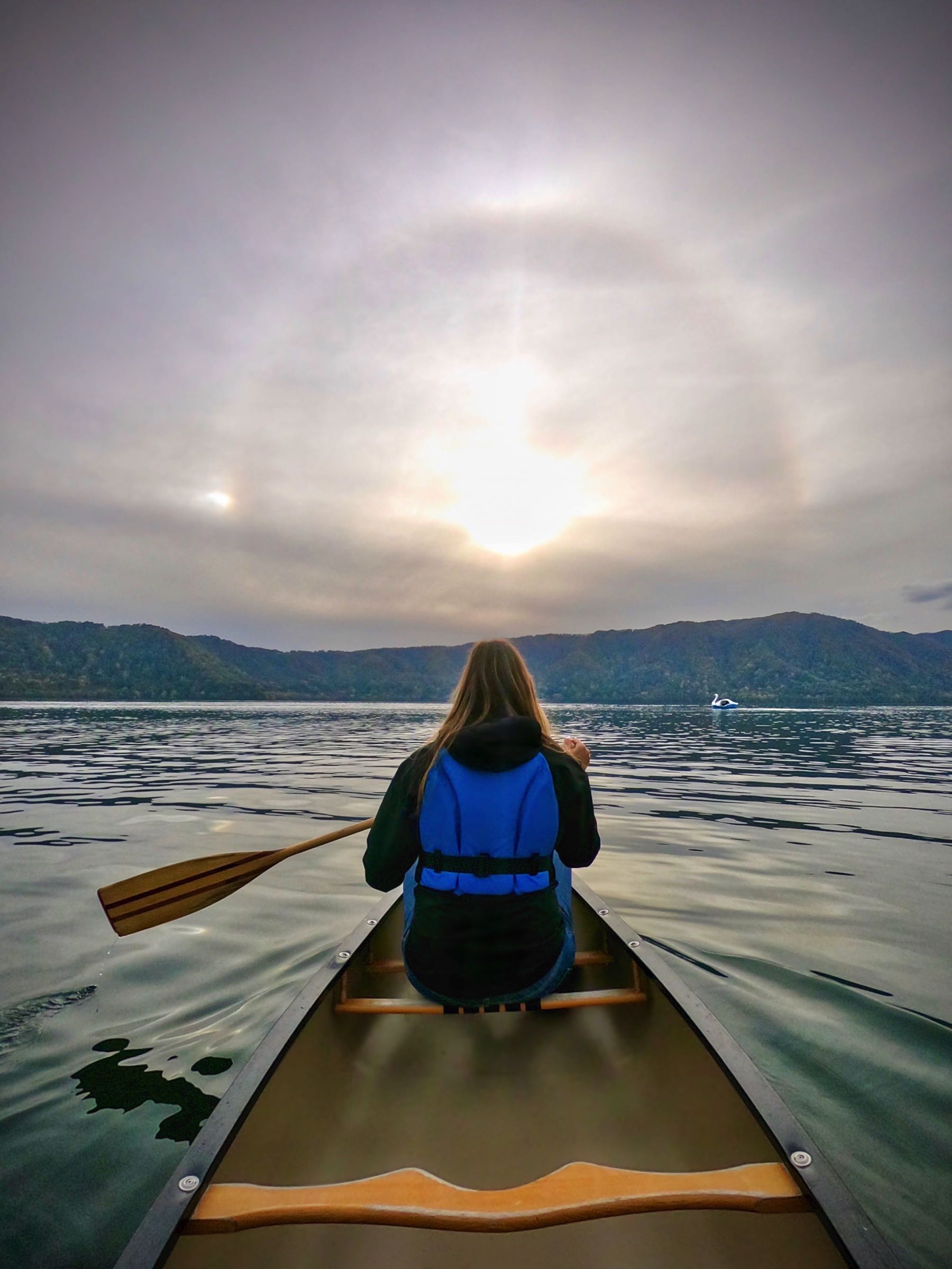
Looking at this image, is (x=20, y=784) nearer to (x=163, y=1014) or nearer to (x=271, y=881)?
(x=271, y=881)

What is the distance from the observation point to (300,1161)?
2.73 meters

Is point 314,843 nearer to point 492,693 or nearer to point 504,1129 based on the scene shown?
point 492,693

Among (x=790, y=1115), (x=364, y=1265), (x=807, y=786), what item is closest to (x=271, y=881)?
(x=364, y=1265)

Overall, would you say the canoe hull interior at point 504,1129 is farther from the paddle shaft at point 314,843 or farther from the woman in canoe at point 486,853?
the paddle shaft at point 314,843

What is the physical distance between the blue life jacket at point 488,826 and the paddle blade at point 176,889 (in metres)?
2.48

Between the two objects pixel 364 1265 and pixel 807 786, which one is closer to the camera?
pixel 364 1265

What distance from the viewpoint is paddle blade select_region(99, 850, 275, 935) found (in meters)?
4.69

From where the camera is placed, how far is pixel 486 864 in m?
3.22

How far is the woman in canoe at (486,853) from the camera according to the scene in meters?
3.19

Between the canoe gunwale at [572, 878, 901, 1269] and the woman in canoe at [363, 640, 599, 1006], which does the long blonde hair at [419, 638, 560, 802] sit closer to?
the woman in canoe at [363, 640, 599, 1006]

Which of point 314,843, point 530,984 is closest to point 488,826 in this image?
point 530,984

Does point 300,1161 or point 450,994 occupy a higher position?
point 450,994

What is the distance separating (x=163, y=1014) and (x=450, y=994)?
9.45ft

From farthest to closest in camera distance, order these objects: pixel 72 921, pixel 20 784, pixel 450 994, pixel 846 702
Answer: pixel 846 702
pixel 20 784
pixel 72 921
pixel 450 994
